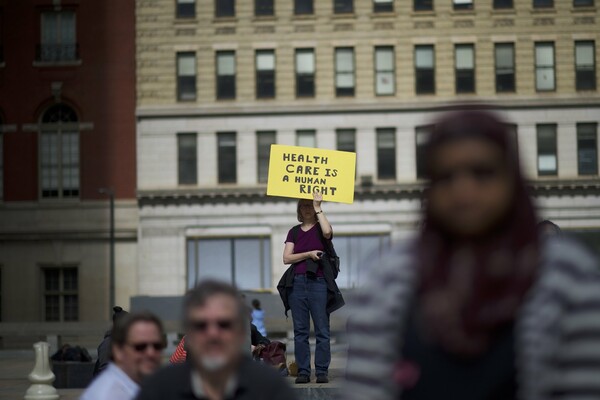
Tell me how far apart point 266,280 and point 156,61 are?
34.6 ft

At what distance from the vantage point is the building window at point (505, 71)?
56188mm

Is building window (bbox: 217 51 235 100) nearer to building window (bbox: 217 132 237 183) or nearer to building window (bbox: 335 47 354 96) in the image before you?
building window (bbox: 217 132 237 183)

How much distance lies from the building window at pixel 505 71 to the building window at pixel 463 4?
2.26m

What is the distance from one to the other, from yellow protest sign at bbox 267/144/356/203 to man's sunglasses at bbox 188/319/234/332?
11592mm

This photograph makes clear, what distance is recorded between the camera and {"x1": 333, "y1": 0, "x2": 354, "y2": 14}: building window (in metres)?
56.8

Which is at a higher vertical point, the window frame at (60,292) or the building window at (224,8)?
the building window at (224,8)

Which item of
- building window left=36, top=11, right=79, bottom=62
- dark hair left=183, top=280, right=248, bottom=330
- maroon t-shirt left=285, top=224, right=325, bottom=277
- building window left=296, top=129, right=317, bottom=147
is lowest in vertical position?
dark hair left=183, top=280, right=248, bottom=330

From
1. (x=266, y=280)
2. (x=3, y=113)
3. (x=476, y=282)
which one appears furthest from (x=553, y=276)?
(x=3, y=113)

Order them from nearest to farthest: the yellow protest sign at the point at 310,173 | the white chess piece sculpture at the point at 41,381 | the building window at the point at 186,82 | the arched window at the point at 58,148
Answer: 1. the yellow protest sign at the point at 310,173
2. the white chess piece sculpture at the point at 41,381
3. the building window at the point at 186,82
4. the arched window at the point at 58,148

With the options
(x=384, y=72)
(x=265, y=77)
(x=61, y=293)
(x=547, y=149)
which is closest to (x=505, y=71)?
(x=547, y=149)

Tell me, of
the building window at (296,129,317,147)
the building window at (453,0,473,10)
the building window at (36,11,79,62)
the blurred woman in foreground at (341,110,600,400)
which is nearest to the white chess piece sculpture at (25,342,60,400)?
the blurred woman in foreground at (341,110,600,400)

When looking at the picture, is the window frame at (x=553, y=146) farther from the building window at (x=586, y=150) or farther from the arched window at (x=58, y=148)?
the arched window at (x=58, y=148)

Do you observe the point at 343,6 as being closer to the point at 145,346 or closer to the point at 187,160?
the point at 187,160

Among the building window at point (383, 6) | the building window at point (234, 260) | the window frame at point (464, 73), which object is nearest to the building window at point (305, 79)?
the building window at point (383, 6)
